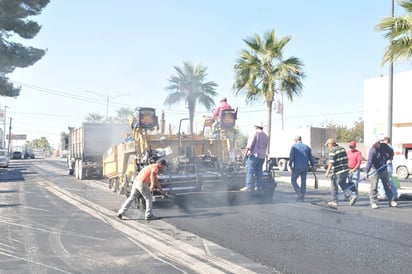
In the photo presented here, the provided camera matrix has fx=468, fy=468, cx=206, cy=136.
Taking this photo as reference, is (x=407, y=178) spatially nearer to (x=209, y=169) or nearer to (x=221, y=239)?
(x=209, y=169)

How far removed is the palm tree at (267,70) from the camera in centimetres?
1925

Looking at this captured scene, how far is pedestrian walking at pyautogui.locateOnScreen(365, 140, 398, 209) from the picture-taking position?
1049 cm

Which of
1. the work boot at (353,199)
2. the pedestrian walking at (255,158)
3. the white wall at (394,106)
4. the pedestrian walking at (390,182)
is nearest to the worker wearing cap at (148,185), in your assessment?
the pedestrian walking at (255,158)

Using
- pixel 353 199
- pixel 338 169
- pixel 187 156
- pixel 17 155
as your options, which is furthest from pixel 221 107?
pixel 17 155

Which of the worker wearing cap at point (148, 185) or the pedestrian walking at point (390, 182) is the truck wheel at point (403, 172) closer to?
the pedestrian walking at point (390, 182)

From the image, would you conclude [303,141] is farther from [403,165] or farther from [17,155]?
[17,155]

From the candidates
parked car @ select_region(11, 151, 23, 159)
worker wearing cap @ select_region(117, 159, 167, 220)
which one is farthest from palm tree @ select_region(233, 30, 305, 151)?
parked car @ select_region(11, 151, 23, 159)

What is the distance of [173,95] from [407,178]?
42.0 ft

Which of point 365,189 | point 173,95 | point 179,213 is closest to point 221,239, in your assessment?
point 179,213

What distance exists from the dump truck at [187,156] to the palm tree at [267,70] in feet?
23.3

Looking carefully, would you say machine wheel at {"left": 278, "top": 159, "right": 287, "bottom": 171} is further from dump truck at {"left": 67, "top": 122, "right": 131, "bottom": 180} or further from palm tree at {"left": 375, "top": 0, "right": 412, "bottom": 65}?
palm tree at {"left": 375, "top": 0, "right": 412, "bottom": 65}

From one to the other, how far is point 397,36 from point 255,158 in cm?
467

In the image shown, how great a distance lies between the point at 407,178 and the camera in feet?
72.8

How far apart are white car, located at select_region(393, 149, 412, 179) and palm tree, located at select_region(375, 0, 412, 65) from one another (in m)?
12.1
